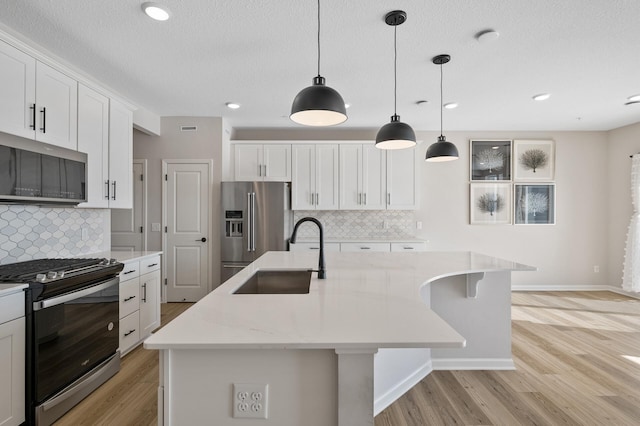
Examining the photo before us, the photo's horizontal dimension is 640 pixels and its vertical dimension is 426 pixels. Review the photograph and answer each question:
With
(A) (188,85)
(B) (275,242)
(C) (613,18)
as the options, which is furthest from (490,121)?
(A) (188,85)

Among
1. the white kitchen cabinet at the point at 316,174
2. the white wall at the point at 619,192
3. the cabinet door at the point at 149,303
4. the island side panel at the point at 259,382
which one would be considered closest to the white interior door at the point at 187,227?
the cabinet door at the point at 149,303

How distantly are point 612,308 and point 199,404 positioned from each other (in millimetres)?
5365

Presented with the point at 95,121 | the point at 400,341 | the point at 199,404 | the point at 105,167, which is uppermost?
the point at 95,121

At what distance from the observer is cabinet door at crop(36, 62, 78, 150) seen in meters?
2.44

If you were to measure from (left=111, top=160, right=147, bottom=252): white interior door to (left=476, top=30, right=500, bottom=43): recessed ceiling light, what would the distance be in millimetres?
4281

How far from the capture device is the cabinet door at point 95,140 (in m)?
2.88

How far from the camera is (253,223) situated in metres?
4.48

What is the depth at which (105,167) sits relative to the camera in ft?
10.4

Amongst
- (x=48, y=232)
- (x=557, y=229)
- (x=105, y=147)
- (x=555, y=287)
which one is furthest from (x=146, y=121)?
(x=555, y=287)

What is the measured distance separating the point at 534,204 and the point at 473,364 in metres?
3.70

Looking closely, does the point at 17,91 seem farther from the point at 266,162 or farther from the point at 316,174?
the point at 316,174

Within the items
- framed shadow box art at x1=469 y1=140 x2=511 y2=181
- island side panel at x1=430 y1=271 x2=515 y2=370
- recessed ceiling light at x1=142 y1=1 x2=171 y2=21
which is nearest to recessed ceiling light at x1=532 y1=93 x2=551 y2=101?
framed shadow box art at x1=469 y1=140 x2=511 y2=181

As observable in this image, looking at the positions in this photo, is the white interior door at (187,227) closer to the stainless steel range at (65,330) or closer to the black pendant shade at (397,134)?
the stainless steel range at (65,330)

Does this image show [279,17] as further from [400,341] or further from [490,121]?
[490,121]
